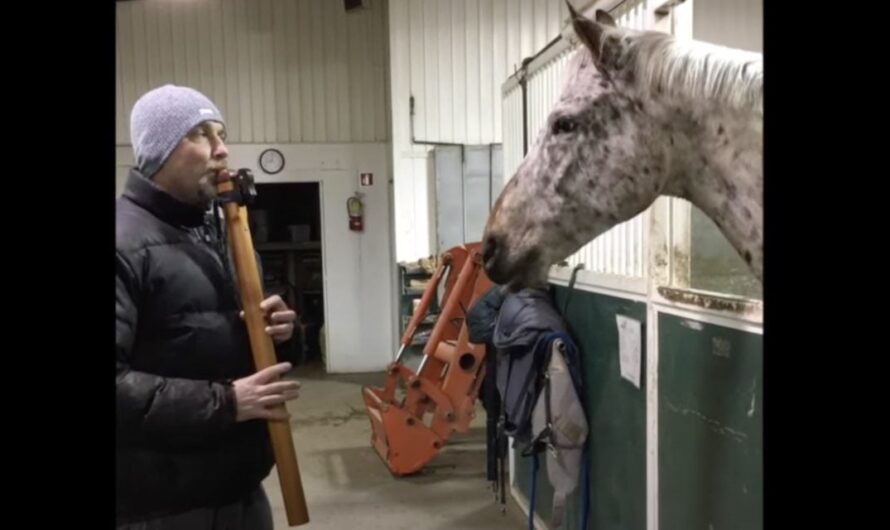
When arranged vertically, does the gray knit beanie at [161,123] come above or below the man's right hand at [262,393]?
above

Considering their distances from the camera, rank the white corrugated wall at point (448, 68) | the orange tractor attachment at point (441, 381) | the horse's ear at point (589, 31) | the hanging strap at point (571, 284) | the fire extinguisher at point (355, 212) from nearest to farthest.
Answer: the horse's ear at point (589, 31)
the hanging strap at point (571, 284)
the orange tractor attachment at point (441, 381)
the white corrugated wall at point (448, 68)
the fire extinguisher at point (355, 212)

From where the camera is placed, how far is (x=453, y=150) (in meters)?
5.13

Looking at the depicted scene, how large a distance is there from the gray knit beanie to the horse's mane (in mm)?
800

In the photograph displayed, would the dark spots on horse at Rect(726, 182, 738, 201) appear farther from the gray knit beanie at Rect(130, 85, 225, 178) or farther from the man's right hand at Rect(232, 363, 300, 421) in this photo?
the gray knit beanie at Rect(130, 85, 225, 178)

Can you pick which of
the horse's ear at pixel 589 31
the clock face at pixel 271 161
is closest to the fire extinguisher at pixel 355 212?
the clock face at pixel 271 161

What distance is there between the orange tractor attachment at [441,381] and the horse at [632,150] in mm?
1835

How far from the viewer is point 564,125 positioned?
4.06ft

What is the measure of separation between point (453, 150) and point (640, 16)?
11.4ft

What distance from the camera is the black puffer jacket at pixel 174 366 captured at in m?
1.08

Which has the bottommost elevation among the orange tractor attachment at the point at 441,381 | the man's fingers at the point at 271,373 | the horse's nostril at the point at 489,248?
the orange tractor attachment at the point at 441,381

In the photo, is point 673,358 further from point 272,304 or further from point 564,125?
point 272,304

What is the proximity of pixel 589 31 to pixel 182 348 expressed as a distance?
910 mm

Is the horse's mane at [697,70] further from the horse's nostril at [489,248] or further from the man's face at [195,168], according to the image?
the man's face at [195,168]

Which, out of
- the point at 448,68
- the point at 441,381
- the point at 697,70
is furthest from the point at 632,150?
the point at 448,68
